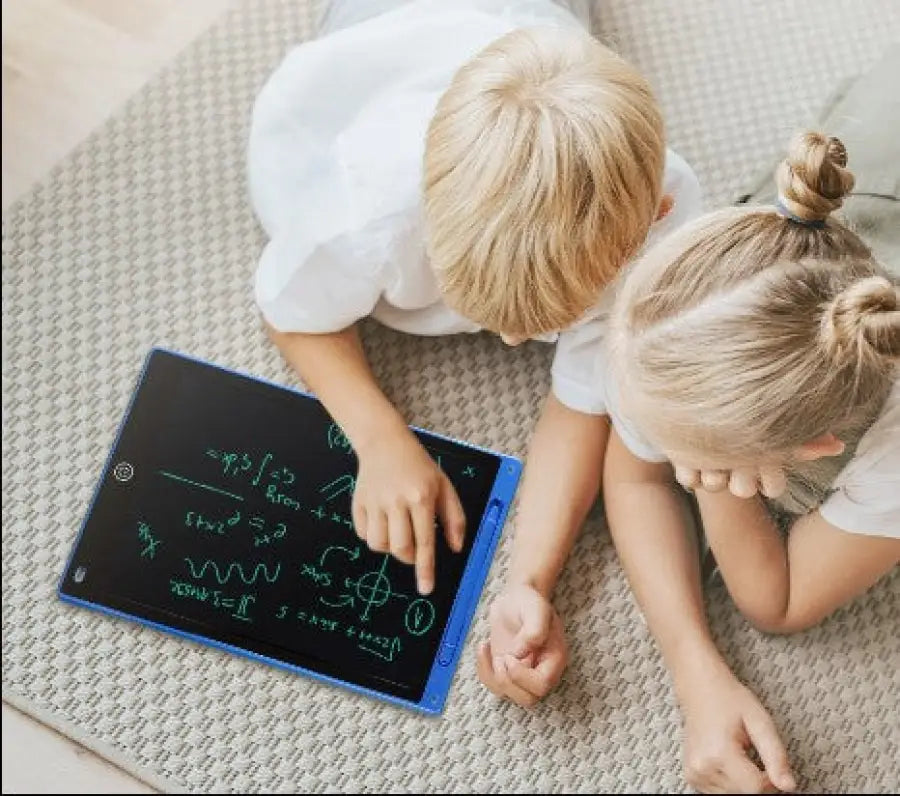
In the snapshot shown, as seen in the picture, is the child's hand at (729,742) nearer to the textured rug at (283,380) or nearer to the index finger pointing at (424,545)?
the textured rug at (283,380)

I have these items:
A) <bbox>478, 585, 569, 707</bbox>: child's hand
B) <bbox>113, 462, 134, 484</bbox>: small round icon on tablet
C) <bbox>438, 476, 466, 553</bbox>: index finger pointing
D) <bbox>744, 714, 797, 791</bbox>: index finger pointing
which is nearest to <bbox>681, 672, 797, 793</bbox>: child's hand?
<bbox>744, 714, 797, 791</bbox>: index finger pointing

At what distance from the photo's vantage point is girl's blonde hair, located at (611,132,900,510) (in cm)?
53

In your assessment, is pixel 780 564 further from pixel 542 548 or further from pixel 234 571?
pixel 234 571

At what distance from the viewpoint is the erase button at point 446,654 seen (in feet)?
2.77

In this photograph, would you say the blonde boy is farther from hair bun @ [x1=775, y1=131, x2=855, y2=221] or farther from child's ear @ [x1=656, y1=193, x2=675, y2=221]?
hair bun @ [x1=775, y1=131, x2=855, y2=221]

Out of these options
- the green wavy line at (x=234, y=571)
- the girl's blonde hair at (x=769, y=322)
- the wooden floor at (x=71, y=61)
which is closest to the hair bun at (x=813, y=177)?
the girl's blonde hair at (x=769, y=322)

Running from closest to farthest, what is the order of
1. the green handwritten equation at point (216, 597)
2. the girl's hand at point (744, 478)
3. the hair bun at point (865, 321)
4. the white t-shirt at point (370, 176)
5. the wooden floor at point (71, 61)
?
the hair bun at point (865, 321)
the girl's hand at point (744, 478)
the white t-shirt at point (370, 176)
the green handwritten equation at point (216, 597)
the wooden floor at point (71, 61)

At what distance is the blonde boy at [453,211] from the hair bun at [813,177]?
102mm

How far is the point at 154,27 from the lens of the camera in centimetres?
101

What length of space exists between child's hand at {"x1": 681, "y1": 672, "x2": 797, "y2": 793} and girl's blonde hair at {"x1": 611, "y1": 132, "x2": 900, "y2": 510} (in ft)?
0.95

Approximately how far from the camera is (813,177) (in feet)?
1.75

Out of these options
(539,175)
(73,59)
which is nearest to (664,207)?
(539,175)

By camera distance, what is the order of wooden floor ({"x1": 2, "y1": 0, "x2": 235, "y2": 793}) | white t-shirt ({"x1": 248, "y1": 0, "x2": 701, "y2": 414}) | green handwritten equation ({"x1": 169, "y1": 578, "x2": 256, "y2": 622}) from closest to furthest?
1. white t-shirt ({"x1": 248, "y1": 0, "x2": 701, "y2": 414})
2. green handwritten equation ({"x1": 169, "y1": 578, "x2": 256, "y2": 622})
3. wooden floor ({"x1": 2, "y1": 0, "x2": 235, "y2": 793})

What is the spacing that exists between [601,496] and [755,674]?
0.18 metres
